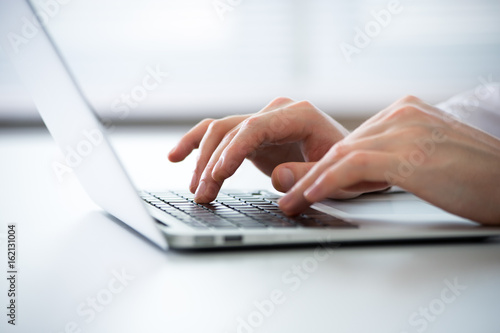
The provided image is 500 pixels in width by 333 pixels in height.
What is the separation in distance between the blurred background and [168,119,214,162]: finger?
6.58 feet

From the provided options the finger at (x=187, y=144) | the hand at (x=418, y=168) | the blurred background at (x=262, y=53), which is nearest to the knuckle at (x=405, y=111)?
the hand at (x=418, y=168)

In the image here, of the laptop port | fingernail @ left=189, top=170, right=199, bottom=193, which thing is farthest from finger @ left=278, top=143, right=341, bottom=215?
fingernail @ left=189, top=170, right=199, bottom=193

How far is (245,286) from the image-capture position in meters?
0.49

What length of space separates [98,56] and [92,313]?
271 centimetres

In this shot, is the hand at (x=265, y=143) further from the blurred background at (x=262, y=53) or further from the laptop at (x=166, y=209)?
the blurred background at (x=262, y=53)

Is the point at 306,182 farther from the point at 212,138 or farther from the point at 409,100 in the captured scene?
the point at 212,138

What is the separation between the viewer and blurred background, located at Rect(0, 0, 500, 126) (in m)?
2.99

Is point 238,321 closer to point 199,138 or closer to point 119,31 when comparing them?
point 199,138

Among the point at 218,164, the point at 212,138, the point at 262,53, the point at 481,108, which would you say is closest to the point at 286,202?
the point at 218,164

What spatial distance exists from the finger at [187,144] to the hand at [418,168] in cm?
35

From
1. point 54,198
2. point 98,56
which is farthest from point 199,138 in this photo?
point 98,56

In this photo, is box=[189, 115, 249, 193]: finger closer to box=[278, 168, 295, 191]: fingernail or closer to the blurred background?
box=[278, 168, 295, 191]: fingernail

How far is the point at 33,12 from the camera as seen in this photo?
59cm

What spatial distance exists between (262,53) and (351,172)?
268cm
